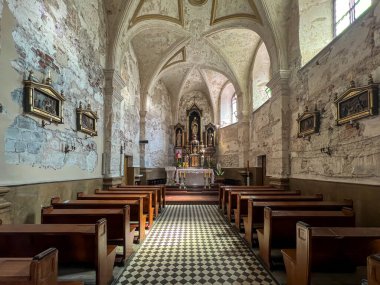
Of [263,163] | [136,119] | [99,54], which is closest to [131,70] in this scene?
[136,119]

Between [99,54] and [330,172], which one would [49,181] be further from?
[330,172]

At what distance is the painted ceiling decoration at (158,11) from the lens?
384 inches

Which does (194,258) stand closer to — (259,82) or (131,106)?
(131,106)

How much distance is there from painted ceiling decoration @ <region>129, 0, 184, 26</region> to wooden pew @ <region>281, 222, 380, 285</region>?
961cm

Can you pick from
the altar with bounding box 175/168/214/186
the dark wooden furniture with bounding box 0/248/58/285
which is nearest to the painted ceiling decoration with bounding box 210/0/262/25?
the altar with bounding box 175/168/214/186

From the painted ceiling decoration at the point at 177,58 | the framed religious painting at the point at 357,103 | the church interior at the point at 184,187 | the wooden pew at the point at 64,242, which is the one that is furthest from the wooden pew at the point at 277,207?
the painted ceiling decoration at the point at 177,58

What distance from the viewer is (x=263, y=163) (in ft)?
39.0

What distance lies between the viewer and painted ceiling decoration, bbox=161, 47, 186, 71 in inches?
527

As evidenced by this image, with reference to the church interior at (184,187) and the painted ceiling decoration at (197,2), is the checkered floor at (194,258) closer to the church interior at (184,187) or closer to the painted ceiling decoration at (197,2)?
the church interior at (184,187)

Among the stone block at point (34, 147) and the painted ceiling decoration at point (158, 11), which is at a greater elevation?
the painted ceiling decoration at point (158, 11)

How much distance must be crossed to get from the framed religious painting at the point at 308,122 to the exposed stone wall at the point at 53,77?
6.11 metres

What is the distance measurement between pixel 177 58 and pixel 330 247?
42.1ft

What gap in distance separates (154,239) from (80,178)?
282cm

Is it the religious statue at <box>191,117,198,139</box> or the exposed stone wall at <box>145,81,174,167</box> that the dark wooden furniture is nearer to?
the exposed stone wall at <box>145,81,174,167</box>
